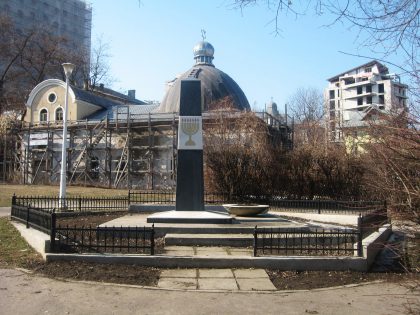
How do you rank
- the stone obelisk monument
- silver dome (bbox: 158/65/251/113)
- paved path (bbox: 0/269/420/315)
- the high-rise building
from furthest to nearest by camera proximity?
the high-rise building, silver dome (bbox: 158/65/251/113), the stone obelisk monument, paved path (bbox: 0/269/420/315)

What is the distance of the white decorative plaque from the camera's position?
14281 mm

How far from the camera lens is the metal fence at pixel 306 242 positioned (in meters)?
9.04

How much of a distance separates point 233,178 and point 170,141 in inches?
664

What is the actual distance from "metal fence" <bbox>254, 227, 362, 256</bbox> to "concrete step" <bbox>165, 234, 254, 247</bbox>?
35 centimetres

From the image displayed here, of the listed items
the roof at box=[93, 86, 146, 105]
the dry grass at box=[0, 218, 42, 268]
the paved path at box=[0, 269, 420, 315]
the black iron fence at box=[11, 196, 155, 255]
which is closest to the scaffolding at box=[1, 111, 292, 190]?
the roof at box=[93, 86, 146, 105]

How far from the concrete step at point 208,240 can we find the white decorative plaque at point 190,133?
4287mm

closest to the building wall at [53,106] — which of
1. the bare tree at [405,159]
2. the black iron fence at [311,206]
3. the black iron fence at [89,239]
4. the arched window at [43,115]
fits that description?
the arched window at [43,115]

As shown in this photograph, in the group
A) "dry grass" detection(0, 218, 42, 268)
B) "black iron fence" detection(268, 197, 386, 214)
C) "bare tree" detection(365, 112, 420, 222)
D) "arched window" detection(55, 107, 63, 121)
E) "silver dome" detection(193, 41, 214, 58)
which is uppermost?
"silver dome" detection(193, 41, 214, 58)

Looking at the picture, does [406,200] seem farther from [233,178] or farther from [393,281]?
[233,178]

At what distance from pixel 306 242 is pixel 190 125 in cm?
558

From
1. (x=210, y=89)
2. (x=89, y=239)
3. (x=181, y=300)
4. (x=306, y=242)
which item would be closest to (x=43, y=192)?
(x=89, y=239)

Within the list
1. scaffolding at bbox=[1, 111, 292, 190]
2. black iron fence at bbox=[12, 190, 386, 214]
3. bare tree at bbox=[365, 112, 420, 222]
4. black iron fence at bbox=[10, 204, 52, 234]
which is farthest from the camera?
scaffolding at bbox=[1, 111, 292, 190]

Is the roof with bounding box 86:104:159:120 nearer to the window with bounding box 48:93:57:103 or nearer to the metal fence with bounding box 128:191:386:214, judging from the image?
the window with bounding box 48:93:57:103

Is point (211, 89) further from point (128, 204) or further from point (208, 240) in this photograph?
point (208, 240)
